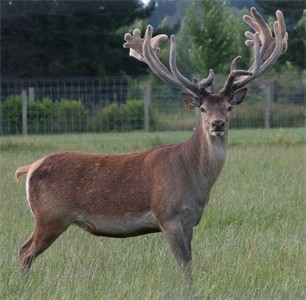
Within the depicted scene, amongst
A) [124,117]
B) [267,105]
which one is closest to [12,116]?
[124,117]

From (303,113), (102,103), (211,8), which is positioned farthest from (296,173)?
(211,8)

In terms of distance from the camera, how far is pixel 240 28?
3841 cm

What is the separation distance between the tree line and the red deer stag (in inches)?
1021

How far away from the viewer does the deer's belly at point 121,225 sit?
6.08 metres

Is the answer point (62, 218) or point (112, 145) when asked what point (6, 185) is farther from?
point (112, 145)

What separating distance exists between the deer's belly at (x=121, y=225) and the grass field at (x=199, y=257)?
19 cm

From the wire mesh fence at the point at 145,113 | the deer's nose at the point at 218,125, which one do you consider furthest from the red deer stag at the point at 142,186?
the wire mesh fence at the point at 145,113

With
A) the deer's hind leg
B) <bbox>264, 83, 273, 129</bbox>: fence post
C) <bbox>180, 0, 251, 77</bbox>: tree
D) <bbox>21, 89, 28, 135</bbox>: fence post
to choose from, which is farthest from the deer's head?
<bbox>180, 0, 251, 77</bbox>: tree

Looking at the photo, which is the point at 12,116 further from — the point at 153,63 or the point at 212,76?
the point at 212,76

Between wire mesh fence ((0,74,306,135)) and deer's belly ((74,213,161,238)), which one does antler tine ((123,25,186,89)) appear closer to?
deer's belly ((74,213,161,238))

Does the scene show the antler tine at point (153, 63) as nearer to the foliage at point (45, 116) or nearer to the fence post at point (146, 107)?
the fence post at point (146, 107)

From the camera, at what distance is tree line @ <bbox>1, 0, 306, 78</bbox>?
3250cm

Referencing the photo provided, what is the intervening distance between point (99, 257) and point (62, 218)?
391mm

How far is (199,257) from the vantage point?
6.36m
